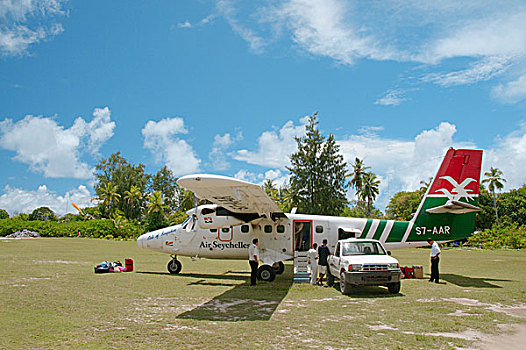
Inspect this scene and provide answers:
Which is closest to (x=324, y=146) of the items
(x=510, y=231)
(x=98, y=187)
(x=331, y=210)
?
(x=331, y=210)

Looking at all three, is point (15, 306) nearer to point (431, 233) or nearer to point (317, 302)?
point (317, 302)

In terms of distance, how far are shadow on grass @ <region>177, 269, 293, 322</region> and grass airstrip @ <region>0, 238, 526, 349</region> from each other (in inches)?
1.0

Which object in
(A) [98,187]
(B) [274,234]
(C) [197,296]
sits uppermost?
(A) [98,187]

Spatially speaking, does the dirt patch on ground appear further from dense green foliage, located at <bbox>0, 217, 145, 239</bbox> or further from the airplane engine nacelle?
dense green foliage, located at <bbox>0, 217, 145, 239</bbox>

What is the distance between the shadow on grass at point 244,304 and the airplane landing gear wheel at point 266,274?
40cm

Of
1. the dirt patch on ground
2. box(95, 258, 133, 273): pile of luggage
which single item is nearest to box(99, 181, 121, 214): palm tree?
box(95, 258, 133, 273): pile of luggage

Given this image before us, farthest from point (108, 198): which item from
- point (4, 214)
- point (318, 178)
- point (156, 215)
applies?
point (318, 178)

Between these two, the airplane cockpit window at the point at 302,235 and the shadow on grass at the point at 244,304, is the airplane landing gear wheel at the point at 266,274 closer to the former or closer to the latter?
the shadow on grass at the point at 244,304

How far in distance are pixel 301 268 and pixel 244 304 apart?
5127 millimetres

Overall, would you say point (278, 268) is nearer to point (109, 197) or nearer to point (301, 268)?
point (301, 268)

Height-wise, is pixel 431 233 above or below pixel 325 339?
above

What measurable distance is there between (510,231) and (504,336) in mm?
40964

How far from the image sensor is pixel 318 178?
153ft

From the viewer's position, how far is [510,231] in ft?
134
